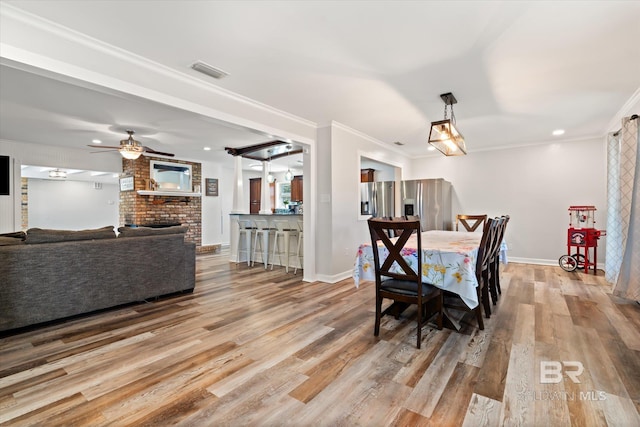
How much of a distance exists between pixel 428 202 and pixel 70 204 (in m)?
9.89

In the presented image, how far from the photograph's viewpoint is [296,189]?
9242 mm

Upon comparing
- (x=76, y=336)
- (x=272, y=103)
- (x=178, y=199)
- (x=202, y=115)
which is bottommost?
(x=76, y=336)

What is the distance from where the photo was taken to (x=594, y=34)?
225cm

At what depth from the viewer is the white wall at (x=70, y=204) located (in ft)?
27.1

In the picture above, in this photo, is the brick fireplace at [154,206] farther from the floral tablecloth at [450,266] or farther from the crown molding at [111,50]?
the floral tablecloth at [450,266]

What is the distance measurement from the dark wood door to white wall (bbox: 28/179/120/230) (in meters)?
3.88

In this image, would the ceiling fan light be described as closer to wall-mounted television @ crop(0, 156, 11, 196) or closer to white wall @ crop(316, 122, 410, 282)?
wall-mounted television @ crop(0, 156, 11, 196)

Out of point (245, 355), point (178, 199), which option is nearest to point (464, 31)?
point (245, 355)

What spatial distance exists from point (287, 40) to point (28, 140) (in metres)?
5.99

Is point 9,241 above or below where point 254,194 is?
below

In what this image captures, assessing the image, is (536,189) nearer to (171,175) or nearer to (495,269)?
(495,269)

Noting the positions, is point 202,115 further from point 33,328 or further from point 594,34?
point 594,34

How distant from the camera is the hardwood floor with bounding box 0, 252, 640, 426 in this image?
160 cm

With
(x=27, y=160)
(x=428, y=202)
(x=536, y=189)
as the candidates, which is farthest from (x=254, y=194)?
(x=536, y=189)
